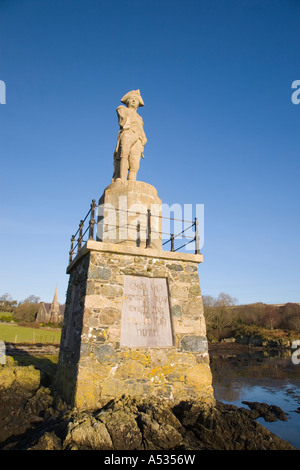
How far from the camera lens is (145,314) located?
698 centimetres

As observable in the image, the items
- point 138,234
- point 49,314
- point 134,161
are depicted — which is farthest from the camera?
point 49,314

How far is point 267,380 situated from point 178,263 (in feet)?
36.2

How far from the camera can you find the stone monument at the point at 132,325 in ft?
20.4

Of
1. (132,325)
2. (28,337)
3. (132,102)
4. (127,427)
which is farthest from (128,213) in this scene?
(28,337)

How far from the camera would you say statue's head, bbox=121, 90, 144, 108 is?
10172mm

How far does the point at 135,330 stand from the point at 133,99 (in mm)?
7702

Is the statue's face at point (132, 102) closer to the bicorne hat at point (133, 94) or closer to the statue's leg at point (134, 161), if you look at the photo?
the bicorne hat at point (133, 94)

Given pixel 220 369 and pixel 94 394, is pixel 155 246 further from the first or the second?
pixel 220 369

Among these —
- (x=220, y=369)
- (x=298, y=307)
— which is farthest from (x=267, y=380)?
(x=298, y=307)

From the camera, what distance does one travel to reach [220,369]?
739 inches

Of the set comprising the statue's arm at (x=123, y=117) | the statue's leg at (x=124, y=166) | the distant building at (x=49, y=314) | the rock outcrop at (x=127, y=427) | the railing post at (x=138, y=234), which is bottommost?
the rock outcrop at (x=127, y=427)

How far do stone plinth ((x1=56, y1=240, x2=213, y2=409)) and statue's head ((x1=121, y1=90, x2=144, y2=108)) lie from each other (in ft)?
18.8

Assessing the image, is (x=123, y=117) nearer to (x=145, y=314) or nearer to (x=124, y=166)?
(x=124, y=166)

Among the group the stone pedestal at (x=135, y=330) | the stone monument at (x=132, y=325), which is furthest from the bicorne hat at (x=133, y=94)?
the stone pedestal at (x=135, y=330)
